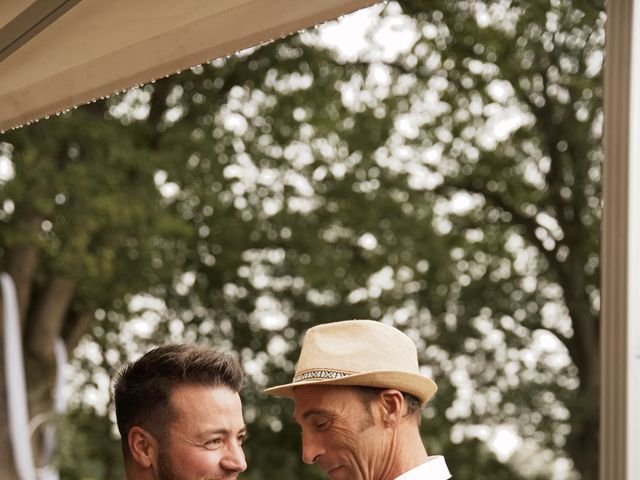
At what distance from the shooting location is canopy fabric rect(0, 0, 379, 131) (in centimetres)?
234

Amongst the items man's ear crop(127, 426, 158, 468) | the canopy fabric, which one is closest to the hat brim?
man's ear crop(127, 426, 158, 468)

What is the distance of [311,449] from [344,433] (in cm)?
13

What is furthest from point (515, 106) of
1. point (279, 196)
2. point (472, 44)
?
point (279, 196)

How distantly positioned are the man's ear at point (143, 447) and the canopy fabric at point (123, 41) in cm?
76

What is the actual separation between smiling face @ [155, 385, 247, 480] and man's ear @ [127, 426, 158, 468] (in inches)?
0.7

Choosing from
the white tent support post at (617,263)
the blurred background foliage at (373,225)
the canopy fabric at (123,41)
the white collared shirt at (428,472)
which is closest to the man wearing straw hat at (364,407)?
the white collared shirt at (428,472)

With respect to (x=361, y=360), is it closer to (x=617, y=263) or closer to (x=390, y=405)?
(x=390, y=405)

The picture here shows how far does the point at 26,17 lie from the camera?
277 centimetres

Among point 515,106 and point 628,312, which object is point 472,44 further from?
point 628,312

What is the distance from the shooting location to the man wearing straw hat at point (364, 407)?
2.67 meters

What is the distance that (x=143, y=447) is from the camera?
2551 millimetres

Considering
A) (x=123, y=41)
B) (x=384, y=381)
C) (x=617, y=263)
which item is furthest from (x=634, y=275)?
(x=123, y=41)

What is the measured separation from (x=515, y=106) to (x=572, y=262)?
1.96 metres

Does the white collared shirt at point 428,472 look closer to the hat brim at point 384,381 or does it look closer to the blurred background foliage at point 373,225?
the hat brim at point 384,381
